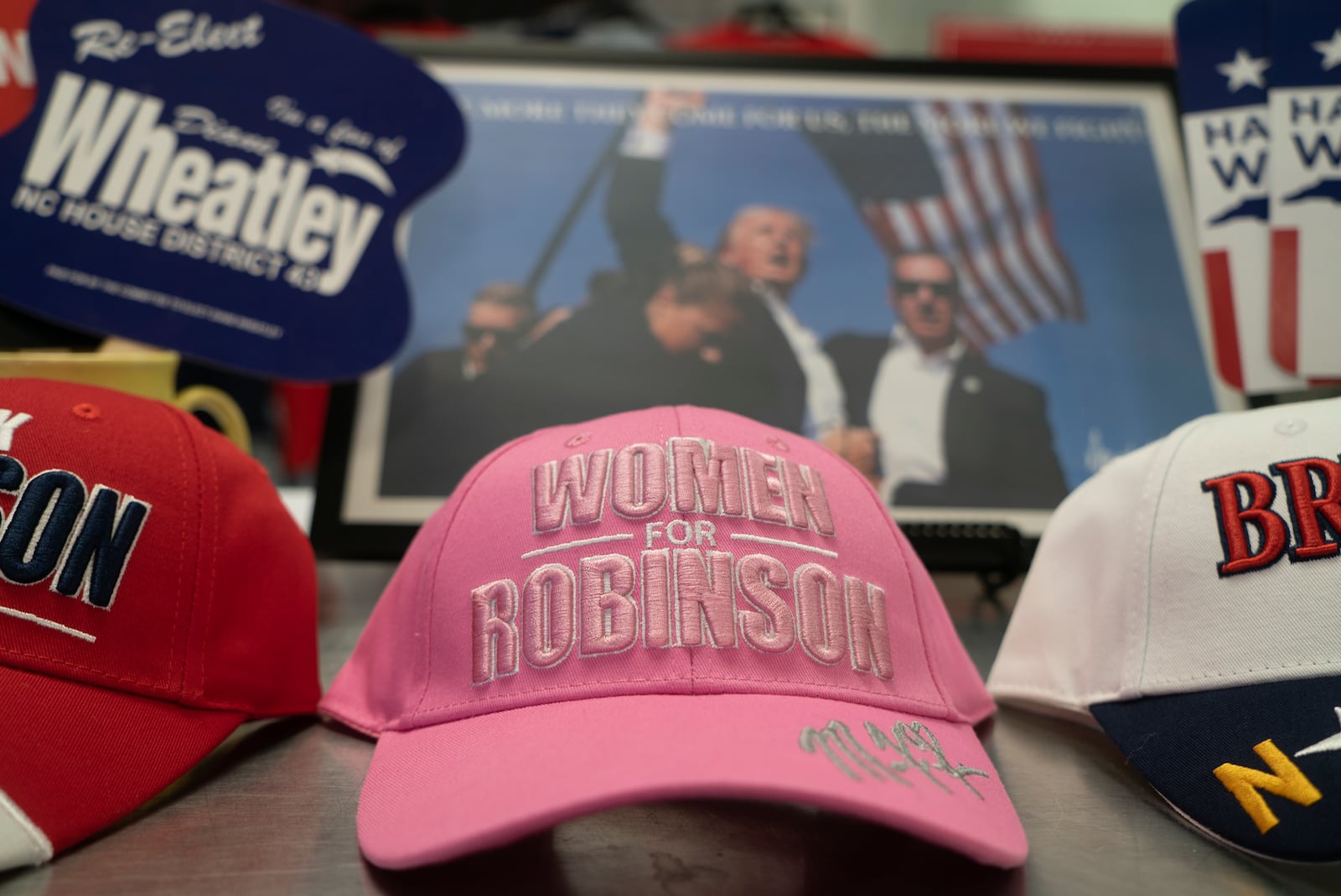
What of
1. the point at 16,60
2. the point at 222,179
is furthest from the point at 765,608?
the point at 16,60

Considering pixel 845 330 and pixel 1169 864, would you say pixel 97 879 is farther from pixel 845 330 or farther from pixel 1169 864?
pixel 845 330

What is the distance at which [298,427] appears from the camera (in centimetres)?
178

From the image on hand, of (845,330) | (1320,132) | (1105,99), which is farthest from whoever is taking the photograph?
(1105,99)

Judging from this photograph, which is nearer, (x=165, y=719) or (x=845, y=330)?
(x=165, y=719)

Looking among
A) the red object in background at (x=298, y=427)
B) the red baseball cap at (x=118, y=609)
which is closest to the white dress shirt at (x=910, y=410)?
the red baseball cap at (x=118, y=609)

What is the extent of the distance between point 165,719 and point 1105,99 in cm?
101

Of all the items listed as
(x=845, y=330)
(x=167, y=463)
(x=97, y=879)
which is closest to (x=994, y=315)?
(x=845, y=330)

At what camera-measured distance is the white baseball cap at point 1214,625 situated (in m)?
0.50

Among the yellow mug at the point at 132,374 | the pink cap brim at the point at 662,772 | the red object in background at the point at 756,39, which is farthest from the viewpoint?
the red object in background at the point at 756,39

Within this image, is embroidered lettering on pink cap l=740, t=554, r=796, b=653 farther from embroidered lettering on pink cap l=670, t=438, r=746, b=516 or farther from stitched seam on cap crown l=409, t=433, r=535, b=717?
stitched seam on cap crown l=409, t=433, r=535, b=717

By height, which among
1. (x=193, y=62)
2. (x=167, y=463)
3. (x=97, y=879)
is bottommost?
(x=97, y=879)

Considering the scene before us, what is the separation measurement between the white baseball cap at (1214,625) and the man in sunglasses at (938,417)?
0.21 m

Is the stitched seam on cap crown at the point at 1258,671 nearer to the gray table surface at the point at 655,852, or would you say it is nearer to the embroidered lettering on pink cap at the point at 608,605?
the gray table surface at the point at 655,852

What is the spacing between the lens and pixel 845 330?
0.96 meters
